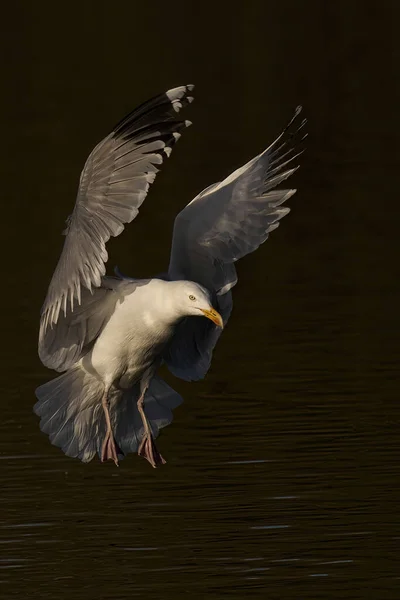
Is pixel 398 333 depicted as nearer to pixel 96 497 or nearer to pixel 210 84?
pixel 96 497

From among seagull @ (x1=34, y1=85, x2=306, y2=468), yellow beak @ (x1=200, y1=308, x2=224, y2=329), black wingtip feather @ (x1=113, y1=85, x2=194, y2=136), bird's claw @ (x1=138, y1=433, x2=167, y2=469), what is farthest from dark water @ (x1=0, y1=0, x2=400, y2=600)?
black wingtip feather @ (x1=113, y1=85, x2=194, y2=136)

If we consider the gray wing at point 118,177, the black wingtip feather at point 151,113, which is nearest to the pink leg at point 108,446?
the gray wing at point 118,177

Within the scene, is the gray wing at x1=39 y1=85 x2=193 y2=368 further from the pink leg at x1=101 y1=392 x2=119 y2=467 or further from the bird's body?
the pink leg at x1=101 y1=392 x2=119 y2=467

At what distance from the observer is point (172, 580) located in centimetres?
973

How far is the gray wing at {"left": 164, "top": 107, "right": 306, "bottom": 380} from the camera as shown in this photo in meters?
11.2

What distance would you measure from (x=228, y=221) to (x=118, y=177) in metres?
1.25

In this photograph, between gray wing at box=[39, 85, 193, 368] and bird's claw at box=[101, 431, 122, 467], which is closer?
gray wing at box=[39, 85, 193, 368]

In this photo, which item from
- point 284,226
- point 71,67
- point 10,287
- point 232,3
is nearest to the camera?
point 10,287

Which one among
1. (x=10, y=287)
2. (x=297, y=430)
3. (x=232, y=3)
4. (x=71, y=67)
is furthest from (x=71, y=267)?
(x=232, y=3)

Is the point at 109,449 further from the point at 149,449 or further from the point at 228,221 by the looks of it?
the point at 228,221

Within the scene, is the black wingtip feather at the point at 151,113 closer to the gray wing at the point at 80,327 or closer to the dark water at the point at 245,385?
the gray wing at the point at 80,327

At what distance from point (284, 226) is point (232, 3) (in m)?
20.6

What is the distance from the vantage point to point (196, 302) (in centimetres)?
1053

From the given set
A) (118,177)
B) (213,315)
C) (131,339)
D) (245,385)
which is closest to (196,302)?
(213,315)
